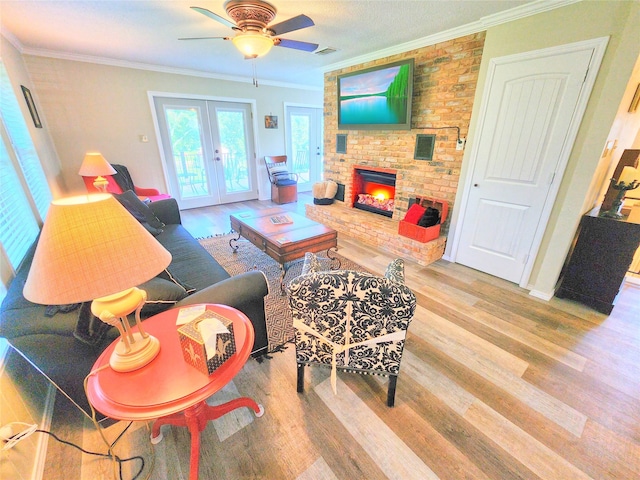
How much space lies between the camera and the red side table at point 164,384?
33.9 inches

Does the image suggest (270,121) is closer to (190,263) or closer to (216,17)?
(216,17)

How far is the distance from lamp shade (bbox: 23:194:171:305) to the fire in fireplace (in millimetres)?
3367

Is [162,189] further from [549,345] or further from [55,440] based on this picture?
[549,345]

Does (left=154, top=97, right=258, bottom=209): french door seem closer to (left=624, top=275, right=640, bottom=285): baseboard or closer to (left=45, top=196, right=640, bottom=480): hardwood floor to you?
(left=45, top=196, right=640, bottom=480): hardwood floor

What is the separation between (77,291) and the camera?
727 millimetres

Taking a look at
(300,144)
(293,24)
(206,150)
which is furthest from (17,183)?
(300,144)

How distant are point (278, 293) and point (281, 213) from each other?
3.57 feet

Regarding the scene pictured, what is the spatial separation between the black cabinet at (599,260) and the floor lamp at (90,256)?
3.14 metres

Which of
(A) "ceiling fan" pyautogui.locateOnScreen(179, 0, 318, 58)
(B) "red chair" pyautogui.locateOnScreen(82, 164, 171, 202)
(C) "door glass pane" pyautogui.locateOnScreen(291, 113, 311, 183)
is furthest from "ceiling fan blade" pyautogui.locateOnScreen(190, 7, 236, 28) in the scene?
(C) "door glass pane" pyautogui.locateOnScreen(291, 113, 311, 183)

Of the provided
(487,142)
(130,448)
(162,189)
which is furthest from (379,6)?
(162,189)

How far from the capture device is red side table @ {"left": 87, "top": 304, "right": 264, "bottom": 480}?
86 cm

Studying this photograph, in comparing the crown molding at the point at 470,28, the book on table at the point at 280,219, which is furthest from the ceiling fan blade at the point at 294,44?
the book on table at the point at 280,219

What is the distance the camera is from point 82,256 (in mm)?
740

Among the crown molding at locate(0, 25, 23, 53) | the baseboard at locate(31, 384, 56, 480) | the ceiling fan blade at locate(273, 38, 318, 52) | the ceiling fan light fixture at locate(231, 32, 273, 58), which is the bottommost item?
the baseboard at locate(31, 384, 56, 480)
